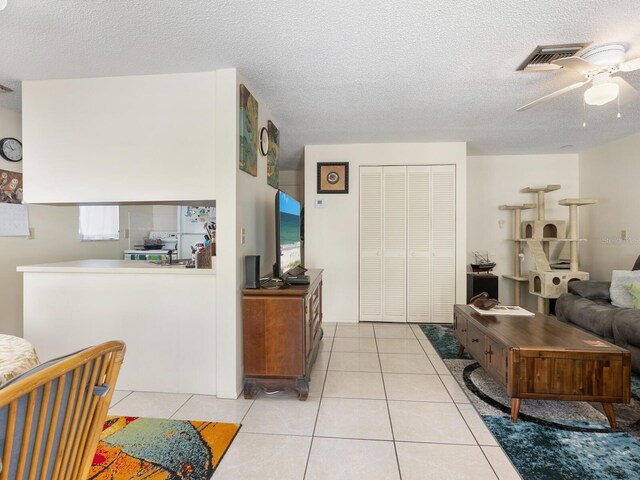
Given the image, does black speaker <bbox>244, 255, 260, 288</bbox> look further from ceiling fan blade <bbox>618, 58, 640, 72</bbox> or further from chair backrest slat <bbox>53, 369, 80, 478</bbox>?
ceiling fan blade <bbox>618, 58, 640, 72</bbox>

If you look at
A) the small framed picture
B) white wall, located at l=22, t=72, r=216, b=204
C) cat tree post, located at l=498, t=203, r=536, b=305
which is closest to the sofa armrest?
cat tree post, located at l=498, t=203, r=536, b=305

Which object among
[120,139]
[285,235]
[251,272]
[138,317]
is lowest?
[138,317]

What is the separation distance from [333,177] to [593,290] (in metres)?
3.18

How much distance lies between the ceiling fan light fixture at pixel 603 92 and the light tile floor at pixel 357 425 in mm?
2190

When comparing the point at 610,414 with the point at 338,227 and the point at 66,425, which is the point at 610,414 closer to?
the point at 66,425

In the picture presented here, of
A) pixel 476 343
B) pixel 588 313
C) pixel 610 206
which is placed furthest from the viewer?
pixel 610 206

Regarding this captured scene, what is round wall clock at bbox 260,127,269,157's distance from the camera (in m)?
2.94

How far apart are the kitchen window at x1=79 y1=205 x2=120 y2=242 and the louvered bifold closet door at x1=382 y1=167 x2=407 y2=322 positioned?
3.33 metres

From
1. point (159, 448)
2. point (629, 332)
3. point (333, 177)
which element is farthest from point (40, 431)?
point (333, 177)

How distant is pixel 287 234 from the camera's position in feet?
9.11

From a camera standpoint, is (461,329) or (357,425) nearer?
(357,425)

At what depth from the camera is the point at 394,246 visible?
4258 mm

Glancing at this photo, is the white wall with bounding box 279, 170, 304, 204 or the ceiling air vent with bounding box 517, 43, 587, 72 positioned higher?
the ceiling air vent with bounding box 517, 43, 587, 72

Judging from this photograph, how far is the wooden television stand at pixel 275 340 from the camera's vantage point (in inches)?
89.8
